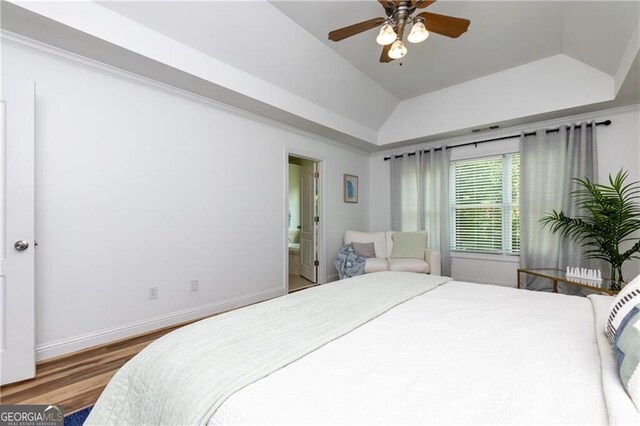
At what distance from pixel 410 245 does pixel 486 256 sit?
1090mm

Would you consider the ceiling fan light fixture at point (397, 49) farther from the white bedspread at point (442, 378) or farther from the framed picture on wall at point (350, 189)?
the framed picture on wall at point (350, 189)

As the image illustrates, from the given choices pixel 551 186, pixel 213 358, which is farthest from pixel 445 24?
pixel 551 186

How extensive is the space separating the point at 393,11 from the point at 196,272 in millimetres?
2778

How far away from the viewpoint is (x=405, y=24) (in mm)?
1985

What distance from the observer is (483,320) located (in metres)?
1.24

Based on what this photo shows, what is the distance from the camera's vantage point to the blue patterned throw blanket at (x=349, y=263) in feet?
13.0

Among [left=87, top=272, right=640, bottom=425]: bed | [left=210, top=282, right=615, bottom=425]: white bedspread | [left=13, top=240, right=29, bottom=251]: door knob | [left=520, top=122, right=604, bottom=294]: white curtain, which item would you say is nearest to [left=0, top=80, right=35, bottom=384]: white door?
[left=13, top=240, right=29, bottom=251]: door knob

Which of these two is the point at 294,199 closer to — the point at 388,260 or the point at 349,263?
the point at 349,263

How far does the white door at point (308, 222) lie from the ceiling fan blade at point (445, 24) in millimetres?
2643

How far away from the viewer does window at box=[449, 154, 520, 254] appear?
4004 mm

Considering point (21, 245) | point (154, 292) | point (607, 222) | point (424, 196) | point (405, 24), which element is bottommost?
point (154, 292)

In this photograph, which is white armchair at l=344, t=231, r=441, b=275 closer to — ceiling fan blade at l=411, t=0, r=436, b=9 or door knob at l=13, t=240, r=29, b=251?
ceiling fan blade at l=411, t=0, r=436, b=9

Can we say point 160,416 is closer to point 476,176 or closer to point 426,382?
point 426,382
